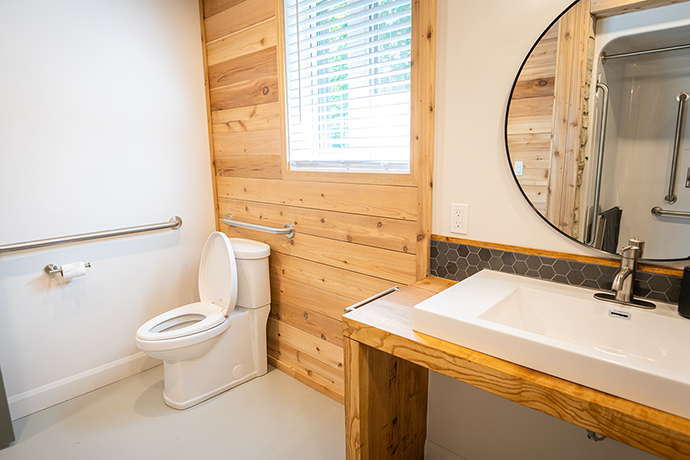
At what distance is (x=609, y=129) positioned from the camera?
4.11ft

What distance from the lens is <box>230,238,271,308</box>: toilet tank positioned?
2287mm

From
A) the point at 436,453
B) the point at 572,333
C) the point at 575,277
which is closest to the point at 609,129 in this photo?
the point at 575,277

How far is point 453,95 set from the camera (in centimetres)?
156

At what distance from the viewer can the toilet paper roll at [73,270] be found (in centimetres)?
210

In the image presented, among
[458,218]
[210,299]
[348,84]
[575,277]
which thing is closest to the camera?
[575,277]

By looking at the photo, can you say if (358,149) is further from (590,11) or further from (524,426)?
(524,426)

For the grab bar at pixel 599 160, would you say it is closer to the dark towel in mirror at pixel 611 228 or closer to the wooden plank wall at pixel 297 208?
the dark towel in mirror at pixel 611 228

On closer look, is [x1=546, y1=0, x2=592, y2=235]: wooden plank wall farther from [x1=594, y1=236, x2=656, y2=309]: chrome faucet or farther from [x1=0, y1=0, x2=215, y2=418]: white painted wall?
[x1=0, y1=0, x2=215, y2=418]: white painted wall

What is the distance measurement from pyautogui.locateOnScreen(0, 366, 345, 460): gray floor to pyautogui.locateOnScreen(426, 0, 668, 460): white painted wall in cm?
65

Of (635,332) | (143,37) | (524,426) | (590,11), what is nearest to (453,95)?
(590,11)

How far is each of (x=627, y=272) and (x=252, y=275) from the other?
5.69ft

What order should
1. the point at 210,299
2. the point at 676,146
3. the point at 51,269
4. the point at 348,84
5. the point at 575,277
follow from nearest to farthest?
the point at 676,146 < the point at 575,277 < the point at 348,84 < the point at 51,269 < the point at 210,299

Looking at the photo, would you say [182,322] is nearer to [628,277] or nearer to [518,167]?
[518,167]

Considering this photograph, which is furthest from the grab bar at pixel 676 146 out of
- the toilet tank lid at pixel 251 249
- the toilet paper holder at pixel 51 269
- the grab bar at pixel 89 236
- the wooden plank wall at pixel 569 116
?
the toilet paper holder at pixel 51 269
